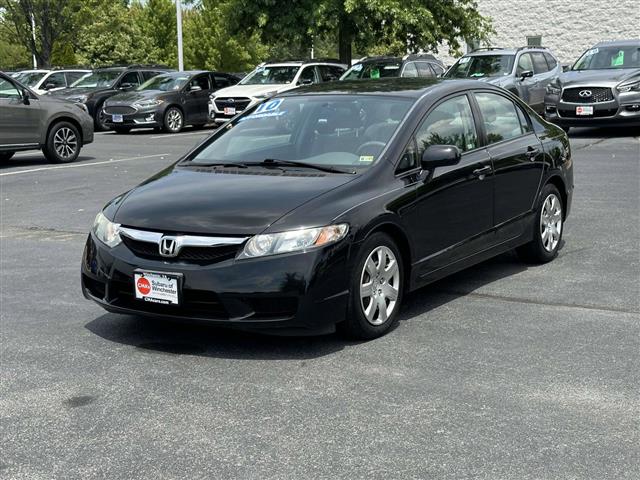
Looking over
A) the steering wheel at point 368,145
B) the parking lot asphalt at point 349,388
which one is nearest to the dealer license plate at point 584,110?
the parking lot asphalt at point 349,388

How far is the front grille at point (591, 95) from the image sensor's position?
18.6 meters

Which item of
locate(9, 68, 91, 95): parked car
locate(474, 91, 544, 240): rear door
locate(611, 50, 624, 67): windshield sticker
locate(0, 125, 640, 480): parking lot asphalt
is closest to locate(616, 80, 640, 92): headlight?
locate(611, 50, 624, 67): windshield sticker

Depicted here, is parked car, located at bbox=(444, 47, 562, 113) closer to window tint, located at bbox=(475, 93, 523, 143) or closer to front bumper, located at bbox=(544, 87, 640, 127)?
front bumper, located at bbox=(544, 87, 640, 127)

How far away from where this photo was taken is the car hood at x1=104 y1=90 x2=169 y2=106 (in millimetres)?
24750

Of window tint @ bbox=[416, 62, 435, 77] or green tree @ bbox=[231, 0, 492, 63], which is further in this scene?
green tree @ bbox=[231, 0, 492, 63]

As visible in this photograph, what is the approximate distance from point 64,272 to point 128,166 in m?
8.64

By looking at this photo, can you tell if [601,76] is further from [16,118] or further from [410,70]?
[16,118]

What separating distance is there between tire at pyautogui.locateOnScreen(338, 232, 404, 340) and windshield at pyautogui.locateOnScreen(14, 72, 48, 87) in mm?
23919

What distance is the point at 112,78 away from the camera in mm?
27906

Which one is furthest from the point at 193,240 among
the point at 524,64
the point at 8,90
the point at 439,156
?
the point at 524,64

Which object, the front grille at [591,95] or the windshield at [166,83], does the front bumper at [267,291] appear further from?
the windshield at [166,83]

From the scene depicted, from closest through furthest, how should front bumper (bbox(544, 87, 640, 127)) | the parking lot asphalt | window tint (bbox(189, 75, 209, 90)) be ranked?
the parking lot asphalt → front bumper (bbox(544, 87, 640, 127)) → window tint (bbox(189, 75, 209, 90))

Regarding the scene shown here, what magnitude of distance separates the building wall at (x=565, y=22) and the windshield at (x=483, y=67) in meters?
21.1

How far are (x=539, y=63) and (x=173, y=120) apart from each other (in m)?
9.30
